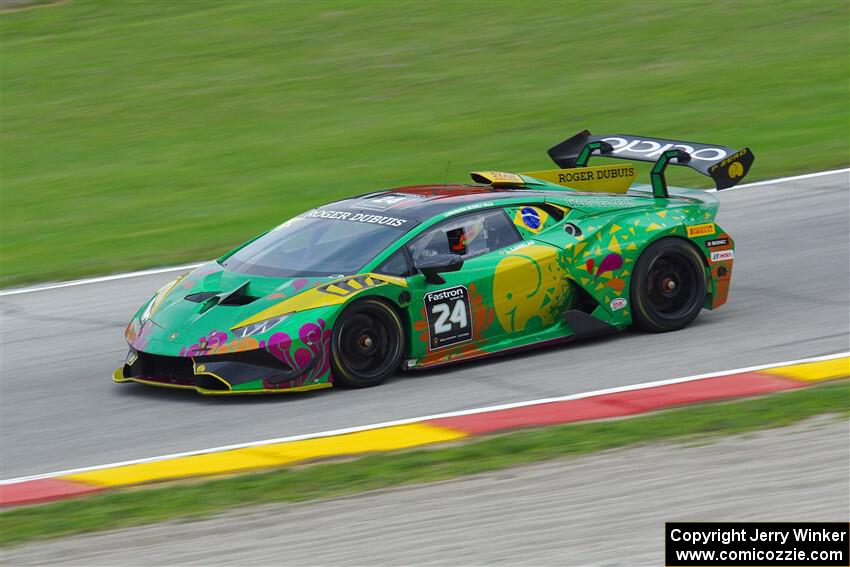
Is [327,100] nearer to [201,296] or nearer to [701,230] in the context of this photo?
[701,230]

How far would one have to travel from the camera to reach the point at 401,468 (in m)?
7.00

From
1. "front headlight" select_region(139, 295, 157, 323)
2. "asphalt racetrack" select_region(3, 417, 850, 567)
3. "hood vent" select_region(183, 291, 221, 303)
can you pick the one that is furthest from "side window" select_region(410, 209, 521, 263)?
"asphalt racetrack" select_region(3, 417, 850, 567)

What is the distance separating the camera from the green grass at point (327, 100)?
51.2 ft

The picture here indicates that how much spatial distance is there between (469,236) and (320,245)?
106 centimetres

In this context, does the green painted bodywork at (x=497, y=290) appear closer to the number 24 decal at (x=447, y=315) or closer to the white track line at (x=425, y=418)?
the number 24 decal at (x=447, y=315)

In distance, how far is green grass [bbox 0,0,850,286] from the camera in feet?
51.2

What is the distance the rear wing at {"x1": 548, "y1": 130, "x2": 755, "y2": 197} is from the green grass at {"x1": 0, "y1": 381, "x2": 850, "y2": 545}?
2588mm

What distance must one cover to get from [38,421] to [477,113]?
11.8 metres

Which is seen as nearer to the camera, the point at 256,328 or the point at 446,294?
the point at 256,328

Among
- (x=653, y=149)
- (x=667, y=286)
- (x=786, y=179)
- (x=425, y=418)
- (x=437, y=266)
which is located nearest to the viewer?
(x=425, y=418)

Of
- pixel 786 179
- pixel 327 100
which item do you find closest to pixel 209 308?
pixel 786 179

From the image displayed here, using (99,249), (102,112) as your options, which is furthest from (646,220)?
(102,112)

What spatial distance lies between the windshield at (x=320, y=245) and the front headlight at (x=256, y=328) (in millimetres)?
512

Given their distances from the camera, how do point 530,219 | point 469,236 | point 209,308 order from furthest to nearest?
point 530,219, point 469,236, point 209,308
